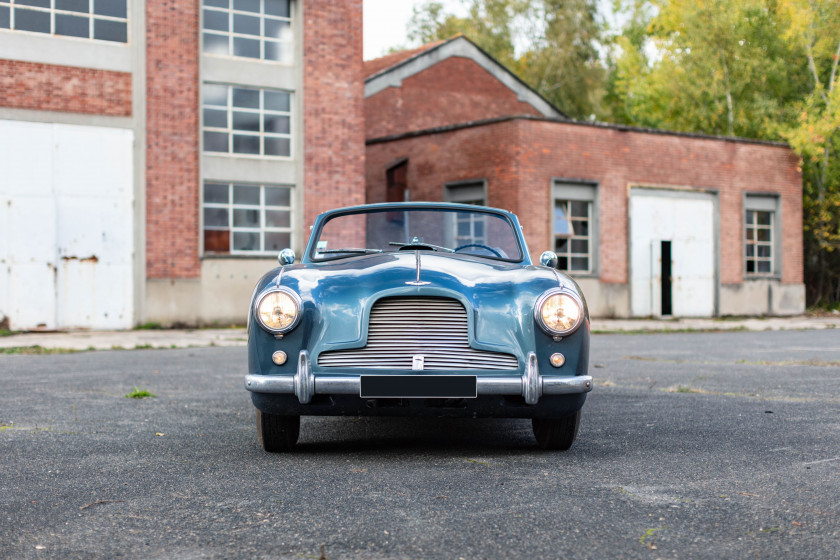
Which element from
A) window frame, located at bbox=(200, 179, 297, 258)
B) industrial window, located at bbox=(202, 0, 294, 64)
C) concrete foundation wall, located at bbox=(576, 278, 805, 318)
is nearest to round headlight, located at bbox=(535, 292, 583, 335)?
window frame, located at bbox=(200, 179, 297, 258)

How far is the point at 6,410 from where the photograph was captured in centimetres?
685

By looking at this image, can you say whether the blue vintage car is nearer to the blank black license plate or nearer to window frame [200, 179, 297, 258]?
the blank black license plate

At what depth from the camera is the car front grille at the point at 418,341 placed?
463cm

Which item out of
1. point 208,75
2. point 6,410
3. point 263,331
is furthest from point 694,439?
point 208,75

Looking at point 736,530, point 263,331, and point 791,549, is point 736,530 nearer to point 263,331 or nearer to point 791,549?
point 791,549

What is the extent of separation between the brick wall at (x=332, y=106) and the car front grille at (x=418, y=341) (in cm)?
1665

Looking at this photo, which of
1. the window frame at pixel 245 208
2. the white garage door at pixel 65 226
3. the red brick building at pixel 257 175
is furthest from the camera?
the window frame at pixel 245 208

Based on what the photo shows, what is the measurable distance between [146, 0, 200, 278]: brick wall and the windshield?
1437cm

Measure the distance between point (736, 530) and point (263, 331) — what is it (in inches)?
97.9

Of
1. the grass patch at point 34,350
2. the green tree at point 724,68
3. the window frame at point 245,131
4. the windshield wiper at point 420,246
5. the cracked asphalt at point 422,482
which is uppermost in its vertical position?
the green tree at point 724,68

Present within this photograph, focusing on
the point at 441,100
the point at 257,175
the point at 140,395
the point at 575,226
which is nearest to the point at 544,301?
the point at 140,395

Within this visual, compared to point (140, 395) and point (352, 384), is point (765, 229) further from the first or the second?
point (352, 384)

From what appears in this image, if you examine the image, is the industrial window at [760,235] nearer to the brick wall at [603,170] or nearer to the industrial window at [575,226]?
the brick wall at [603,170]

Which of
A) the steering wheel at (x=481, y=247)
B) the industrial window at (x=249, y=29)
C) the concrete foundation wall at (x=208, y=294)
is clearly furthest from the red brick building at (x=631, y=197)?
the steering wheel at (x=481, y=247)
